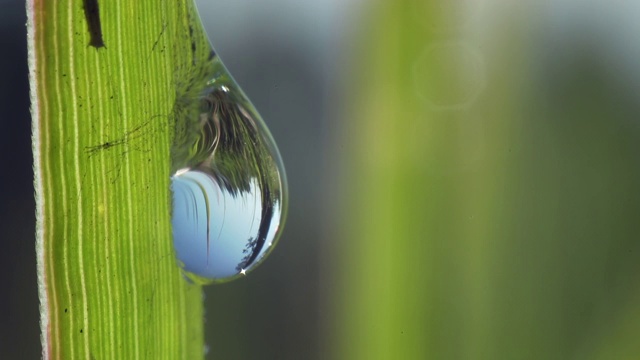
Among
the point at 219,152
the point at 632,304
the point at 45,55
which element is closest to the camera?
the point at 45,55

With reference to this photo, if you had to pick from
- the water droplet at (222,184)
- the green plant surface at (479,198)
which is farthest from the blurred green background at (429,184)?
the water droplet at (222,184)

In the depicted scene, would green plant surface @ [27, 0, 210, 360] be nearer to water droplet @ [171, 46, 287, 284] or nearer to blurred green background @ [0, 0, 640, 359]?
water droplet @ [171, 46, 287, 284]

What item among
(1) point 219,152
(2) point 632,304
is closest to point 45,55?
(1) point 219,152

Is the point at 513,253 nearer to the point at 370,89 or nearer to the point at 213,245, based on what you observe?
the point at 370,89

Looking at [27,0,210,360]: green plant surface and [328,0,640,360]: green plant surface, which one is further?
[328,0,640,360]: green plant surface

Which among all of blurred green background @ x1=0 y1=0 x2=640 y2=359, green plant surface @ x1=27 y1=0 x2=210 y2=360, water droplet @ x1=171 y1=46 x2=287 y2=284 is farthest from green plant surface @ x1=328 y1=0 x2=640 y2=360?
→ green plant surface @ x1=27 y1=0 x2=210 y2=360

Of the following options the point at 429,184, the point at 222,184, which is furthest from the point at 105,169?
the point at 429,184
